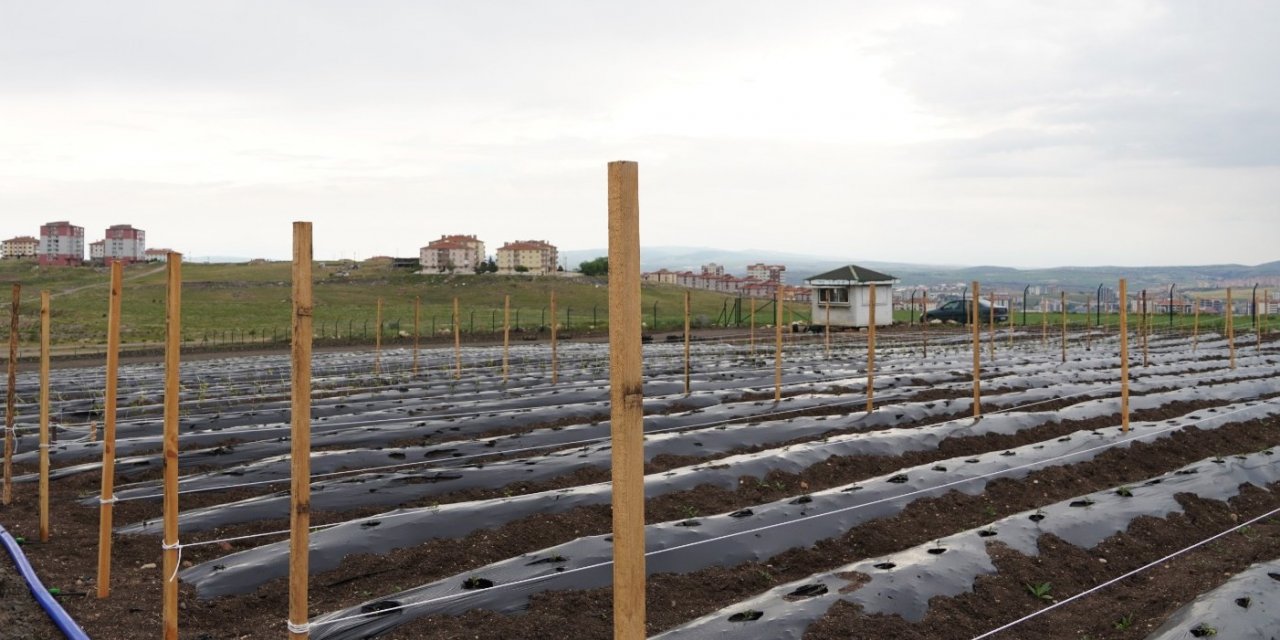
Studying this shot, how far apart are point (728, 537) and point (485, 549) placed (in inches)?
83.1

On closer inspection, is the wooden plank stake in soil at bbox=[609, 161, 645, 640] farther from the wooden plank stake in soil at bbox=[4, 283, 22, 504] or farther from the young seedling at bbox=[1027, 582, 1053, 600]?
the wooden plank stake in soil at bbox=[4, 283, 22, 504]

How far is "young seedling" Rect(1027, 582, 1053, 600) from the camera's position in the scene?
21.5 ft

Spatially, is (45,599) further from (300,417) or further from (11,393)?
(300,417)

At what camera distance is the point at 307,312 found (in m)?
3.75

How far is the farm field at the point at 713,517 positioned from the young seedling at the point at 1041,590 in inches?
1.1

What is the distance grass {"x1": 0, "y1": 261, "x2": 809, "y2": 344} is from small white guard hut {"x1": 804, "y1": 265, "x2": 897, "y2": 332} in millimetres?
1682

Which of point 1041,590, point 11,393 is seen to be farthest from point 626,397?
point 11,393

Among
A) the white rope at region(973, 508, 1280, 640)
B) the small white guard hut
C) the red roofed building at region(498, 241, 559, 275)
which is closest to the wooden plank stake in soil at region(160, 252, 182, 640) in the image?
the white rope at region(973, 508, 1280, 640)

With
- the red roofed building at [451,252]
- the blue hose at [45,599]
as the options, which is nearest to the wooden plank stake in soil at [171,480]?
the blue hose at [45,599]

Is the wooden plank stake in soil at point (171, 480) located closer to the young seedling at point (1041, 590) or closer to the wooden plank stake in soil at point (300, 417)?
the wooden plank stake in soil at point (300, 417)

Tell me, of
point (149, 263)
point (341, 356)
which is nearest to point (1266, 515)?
point (341, 356)

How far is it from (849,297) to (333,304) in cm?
3158

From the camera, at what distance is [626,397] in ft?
8.91

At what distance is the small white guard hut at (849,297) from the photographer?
1580 inches
